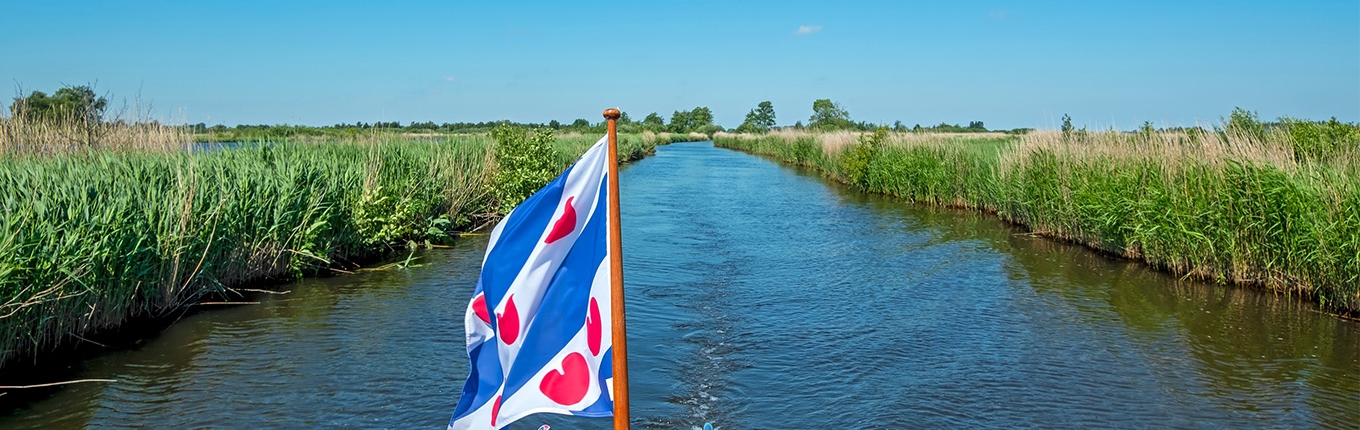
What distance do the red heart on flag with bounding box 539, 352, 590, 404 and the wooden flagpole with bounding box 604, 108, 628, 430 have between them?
0.18m

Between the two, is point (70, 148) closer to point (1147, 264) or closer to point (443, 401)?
point (443, 401)

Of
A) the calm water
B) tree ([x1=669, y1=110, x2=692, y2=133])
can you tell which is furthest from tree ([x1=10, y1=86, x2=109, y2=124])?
tree ([x1=669, y1=110, x2=692, y2=133])

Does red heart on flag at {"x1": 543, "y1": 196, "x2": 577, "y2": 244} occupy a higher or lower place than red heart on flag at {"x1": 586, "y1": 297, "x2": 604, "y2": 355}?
higher

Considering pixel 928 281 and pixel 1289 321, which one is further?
pixel 928 281

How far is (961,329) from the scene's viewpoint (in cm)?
1041

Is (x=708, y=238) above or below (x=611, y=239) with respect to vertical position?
below

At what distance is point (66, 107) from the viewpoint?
618 inches

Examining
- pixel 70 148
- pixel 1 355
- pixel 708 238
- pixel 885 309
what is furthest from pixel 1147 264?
pixel 70 148

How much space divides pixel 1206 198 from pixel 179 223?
40.8 ft

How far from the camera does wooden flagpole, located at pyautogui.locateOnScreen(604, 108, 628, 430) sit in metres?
3.72

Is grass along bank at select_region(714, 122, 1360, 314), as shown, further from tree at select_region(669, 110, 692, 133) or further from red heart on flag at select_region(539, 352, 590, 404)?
tree at select_region(669, 110, 692, 133)

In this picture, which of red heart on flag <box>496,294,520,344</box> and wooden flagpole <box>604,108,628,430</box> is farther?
red heart on flag <box>496,294,520,344</box>

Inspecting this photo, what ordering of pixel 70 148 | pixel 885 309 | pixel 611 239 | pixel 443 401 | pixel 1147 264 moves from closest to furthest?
pixel 611 239 → pixel 443 401 → pixel 885 309 → pixel 70 148 → pixel 1147 264

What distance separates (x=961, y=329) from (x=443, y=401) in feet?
18.6
